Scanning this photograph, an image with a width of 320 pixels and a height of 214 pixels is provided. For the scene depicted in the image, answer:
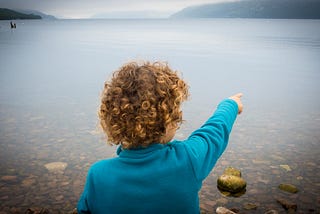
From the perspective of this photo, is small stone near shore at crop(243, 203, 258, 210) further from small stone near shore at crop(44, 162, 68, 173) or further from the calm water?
small stone near shore at crop(44, 162, 68, 173)

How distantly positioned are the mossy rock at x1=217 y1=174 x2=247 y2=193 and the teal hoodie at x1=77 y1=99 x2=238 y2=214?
2.94 m

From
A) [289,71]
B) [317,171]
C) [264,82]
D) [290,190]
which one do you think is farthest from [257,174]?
[289,71]

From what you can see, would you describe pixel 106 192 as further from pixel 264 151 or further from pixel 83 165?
pixel 264 151

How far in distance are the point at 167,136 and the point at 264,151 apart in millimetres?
4774

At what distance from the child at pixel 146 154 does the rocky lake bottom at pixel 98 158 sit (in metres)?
2.62

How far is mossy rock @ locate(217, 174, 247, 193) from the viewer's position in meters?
4.70

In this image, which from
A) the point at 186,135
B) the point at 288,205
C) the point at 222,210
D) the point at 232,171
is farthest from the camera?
the point at 186,135

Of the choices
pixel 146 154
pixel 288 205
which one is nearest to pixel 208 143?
pixel 146 154

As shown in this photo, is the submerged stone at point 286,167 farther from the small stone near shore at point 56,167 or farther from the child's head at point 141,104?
the child's head at point 141,104

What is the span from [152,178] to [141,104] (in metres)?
0.45

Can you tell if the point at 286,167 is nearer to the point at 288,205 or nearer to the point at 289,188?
the point at 289,188

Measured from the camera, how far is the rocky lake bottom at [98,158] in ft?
14.6

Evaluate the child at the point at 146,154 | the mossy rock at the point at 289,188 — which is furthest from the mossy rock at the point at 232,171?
the child at the point at 146,154

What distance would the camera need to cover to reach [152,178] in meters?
1.80
